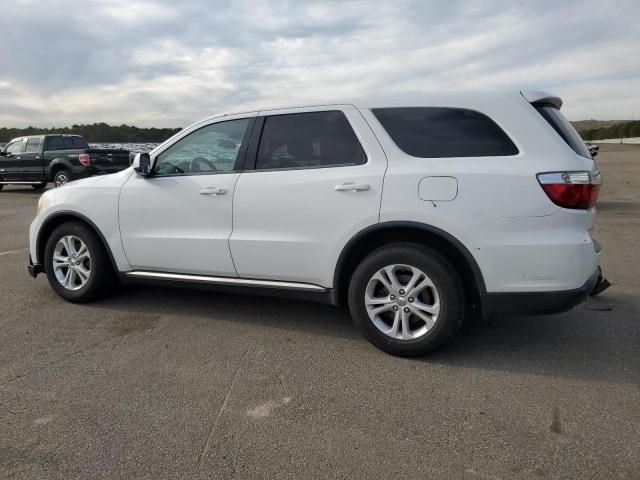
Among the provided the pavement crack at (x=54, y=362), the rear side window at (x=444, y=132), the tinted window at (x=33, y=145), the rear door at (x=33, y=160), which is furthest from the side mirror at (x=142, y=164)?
the tinted window at (x=33, y=145)

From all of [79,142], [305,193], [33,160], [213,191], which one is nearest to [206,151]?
[213,191]

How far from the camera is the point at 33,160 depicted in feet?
53.6

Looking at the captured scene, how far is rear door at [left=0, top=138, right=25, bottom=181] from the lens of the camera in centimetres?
1680

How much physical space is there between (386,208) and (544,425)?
1.60 meters

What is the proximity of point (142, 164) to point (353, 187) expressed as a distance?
6.40 feet

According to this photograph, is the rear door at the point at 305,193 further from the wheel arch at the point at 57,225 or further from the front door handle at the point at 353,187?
the wheel arch at the point at 57,225

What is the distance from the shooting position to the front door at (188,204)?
412 cm

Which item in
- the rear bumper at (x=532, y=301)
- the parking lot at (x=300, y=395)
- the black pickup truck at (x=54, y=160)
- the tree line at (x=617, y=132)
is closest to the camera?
the parking lot at (x=300, y=395)

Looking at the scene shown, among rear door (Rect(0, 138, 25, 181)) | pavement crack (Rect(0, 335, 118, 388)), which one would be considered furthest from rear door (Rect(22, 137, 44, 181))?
pavement crack (Rect(0, 335, 118, 388))

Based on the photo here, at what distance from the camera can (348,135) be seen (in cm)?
377

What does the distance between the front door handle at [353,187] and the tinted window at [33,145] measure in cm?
1560

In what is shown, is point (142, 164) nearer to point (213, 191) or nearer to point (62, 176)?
point (213, 191)

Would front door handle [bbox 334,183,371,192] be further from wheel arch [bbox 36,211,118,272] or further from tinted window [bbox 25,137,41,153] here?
tinted window [bbox 25,137,41,153]

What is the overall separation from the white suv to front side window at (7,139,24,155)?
48.2 ft
